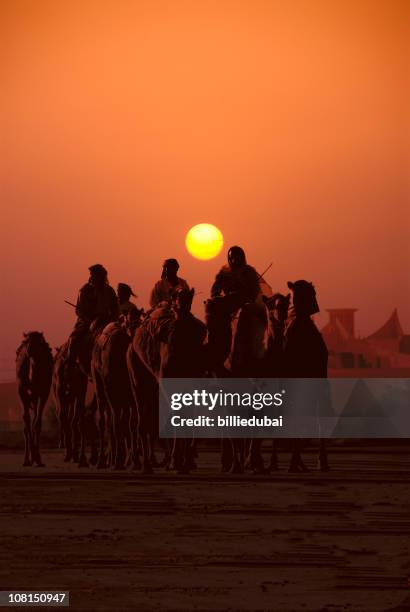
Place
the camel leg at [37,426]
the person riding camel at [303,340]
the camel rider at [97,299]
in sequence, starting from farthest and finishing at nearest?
the camel rider at [97,299], the camel leg at [37,426], the person riding camel at [303,340]

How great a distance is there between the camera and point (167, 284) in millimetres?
24922

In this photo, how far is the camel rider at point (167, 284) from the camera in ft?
81.0

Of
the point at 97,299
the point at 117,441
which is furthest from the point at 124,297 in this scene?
the point at 117,441

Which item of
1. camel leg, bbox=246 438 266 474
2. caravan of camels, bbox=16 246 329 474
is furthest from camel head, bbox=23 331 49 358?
camel leg, bbox=246 438 266 474

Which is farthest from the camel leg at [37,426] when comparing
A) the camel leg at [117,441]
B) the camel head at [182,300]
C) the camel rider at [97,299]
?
the camel head at [182,300]

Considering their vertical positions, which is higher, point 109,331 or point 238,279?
point 238,279

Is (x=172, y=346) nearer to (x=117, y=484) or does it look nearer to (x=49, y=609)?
(x=117, y=484)

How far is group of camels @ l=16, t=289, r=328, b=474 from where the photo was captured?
23.1m

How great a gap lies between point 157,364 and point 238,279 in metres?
1.59

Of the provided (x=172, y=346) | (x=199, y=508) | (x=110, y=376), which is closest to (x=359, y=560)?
(x=199, y=508)

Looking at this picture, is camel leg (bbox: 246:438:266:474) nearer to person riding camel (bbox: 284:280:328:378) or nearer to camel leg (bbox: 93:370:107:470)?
person riding camel (bbox: 284:280:328:378)

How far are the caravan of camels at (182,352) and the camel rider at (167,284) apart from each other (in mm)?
14

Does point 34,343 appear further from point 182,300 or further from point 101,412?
point 182,300

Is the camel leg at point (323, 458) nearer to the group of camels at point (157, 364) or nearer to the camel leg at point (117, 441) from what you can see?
the group of camels at point (157, 364)
